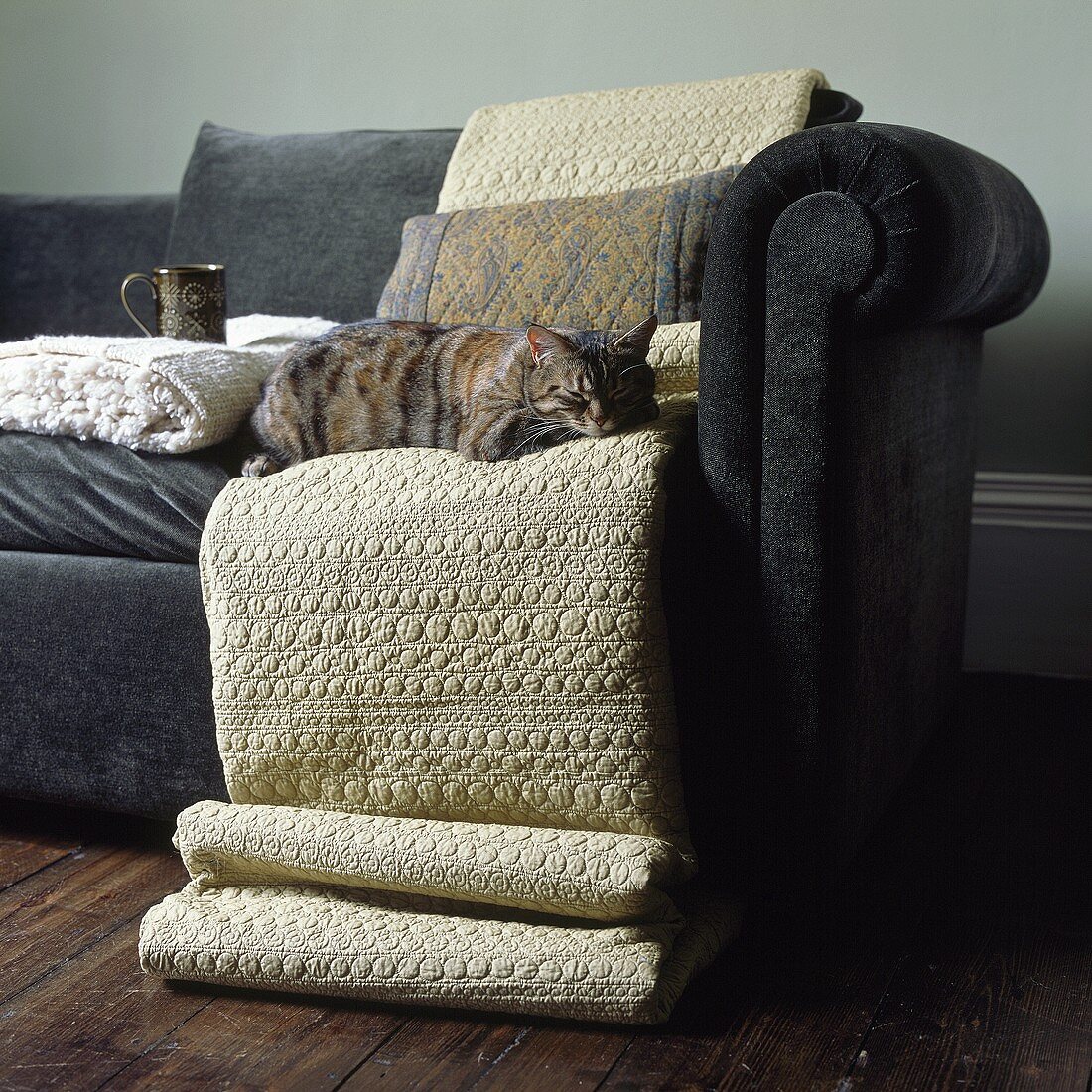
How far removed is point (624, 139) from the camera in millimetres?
1668

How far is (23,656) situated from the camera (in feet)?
4.48

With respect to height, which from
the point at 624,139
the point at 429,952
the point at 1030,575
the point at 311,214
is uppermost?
the point at 624,139

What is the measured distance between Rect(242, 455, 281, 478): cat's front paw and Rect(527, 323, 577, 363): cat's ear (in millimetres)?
326

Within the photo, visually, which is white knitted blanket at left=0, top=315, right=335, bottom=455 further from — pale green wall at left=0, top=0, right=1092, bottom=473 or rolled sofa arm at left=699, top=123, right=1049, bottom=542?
pale green wall at left=0, top=0, right=1092, bottom=473

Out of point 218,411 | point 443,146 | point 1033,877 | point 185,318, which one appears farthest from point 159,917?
point 443,146

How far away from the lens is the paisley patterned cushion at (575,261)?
4.53 feet

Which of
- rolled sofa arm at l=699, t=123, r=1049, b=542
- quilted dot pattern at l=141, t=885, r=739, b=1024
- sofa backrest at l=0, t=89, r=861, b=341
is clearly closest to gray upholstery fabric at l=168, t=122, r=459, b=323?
sofa backrest at l=0, t=89, r=861, b=341

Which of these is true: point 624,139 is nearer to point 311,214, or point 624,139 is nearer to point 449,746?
point 311,214

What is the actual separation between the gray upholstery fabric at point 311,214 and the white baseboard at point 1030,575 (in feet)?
3.40

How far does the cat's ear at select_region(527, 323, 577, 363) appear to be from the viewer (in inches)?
45.8

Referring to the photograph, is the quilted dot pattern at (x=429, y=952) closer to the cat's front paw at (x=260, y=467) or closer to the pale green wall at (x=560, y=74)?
the cat's front paw at (x=260, y=467)

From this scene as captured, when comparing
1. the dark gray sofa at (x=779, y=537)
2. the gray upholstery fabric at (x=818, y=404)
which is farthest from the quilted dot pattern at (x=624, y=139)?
the gray upholstery fabric at (x=818, y=404)

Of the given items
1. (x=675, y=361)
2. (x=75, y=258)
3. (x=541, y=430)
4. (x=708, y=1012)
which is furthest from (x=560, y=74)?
(x=708, y=1012)

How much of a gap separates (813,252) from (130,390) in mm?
730
